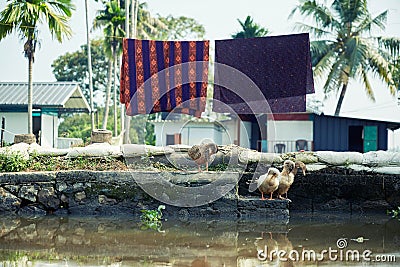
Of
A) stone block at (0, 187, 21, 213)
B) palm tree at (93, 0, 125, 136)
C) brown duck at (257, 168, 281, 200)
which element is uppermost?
palm tree at (93, 0, 125, 136)

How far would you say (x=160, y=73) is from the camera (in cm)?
1129

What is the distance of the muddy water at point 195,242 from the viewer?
680cm

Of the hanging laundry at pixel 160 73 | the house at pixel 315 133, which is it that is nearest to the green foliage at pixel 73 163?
the hanging laundry at pixel 160 73

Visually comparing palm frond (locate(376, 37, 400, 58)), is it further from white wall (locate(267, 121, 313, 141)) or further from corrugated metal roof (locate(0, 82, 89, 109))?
corrugated metal roof (locate(0, 82, 89, 109))

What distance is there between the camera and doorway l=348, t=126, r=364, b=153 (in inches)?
802

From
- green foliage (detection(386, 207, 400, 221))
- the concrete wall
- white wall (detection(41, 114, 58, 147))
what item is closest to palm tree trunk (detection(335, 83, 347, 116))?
white wall (detection(41, 114, 58, 147))

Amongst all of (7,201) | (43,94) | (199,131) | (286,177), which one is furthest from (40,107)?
(286,177)

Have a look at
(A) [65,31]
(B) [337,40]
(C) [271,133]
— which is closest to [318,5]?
(B) [337,40]

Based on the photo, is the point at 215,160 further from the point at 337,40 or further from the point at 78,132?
the point at 78,132

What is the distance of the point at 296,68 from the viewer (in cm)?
1126

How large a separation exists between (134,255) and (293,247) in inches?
74.9

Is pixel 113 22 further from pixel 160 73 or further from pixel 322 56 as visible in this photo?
pixel 160 73

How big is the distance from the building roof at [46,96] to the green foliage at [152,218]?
473 inches

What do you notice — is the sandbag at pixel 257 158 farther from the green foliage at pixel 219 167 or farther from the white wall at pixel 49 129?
the white wall at pixel 49 129
